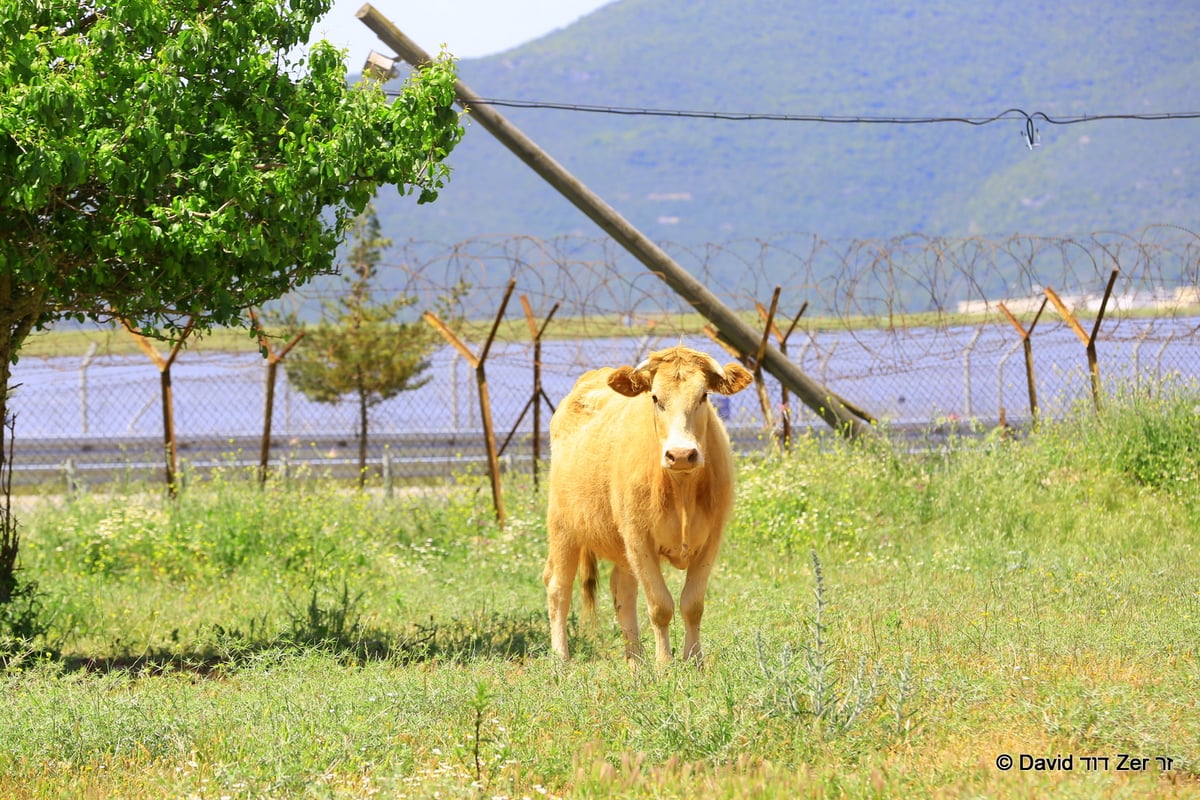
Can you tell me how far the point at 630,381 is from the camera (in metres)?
7.36

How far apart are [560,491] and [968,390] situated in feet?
48.2

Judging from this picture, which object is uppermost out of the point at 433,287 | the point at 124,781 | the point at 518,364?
the point at 433,287

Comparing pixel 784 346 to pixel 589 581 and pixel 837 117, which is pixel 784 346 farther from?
pixel 589 581

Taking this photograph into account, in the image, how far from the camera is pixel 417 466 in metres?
20.1

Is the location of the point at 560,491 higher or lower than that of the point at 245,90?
lower

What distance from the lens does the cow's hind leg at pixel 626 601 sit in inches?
317

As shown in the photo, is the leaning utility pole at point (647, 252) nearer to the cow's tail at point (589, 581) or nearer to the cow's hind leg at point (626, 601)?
the cow's tail at point (589, 581)

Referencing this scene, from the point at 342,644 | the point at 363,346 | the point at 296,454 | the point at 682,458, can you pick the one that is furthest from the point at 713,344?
the point at 682,458

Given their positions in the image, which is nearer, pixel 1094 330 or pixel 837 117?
pixel 1094 330

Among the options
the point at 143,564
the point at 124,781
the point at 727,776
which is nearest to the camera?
the point at 727,776

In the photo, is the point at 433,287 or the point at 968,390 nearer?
the point at 433,287

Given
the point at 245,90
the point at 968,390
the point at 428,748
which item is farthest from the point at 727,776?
the point at 968,390

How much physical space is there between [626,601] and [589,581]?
520mm

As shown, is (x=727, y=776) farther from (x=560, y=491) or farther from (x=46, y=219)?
(x=46, y=219)
